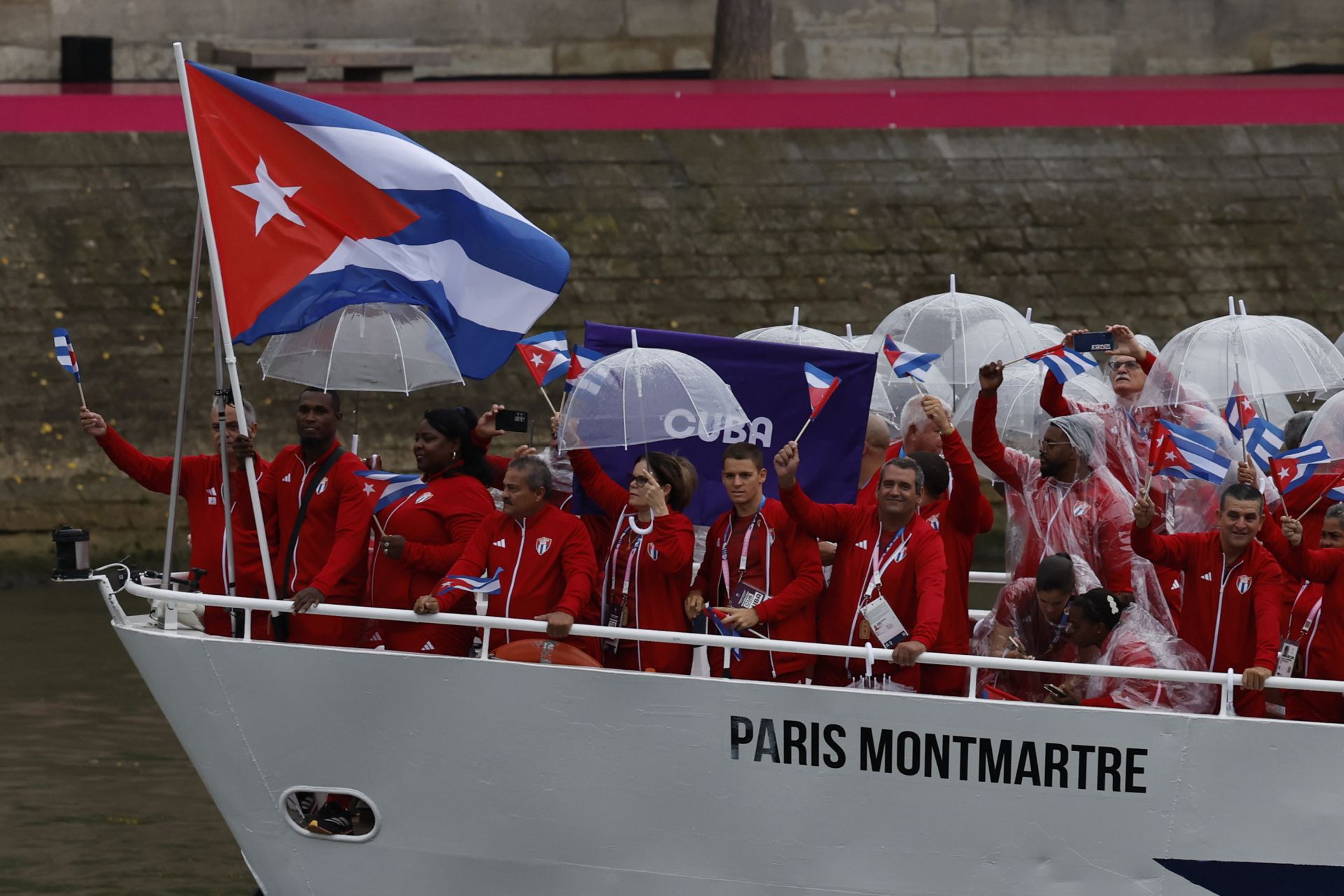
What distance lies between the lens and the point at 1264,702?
25.8ft

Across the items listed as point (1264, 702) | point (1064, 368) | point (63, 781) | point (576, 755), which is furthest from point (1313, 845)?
point (63, 781)

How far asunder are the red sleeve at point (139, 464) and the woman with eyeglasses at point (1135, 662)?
13.8 feet

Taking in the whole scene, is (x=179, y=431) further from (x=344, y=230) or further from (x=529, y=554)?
(x=529, y=554)

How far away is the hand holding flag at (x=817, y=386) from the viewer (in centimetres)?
835

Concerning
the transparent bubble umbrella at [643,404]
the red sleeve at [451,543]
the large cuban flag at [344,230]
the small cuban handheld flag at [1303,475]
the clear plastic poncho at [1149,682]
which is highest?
the large cuban flag at [344,230]

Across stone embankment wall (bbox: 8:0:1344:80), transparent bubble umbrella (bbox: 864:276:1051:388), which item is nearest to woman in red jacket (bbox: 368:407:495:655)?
transparent bubble umbrella (bbox: 864:276:1051:388)

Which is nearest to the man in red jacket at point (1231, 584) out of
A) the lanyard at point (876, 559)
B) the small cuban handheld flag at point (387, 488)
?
the lanyard at point (876, 559)

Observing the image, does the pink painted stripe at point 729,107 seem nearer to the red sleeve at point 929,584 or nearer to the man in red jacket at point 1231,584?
the red sleeve at point 929,584

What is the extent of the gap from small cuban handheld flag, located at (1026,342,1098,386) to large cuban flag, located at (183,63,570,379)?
2.19m

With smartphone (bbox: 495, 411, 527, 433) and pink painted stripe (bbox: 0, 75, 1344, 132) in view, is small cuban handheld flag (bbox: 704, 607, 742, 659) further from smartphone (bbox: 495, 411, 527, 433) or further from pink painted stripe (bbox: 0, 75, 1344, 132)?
pink painted stripe (bbox: 0, 75, 1344, 132)

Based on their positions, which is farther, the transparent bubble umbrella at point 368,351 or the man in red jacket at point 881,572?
the transparent bubble umbrella at point 368,351

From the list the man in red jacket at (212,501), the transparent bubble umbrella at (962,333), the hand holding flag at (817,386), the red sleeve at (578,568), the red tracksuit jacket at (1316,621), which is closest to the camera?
the red tracksuit jacket at (1316,621)

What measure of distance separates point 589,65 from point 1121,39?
23.8 feet

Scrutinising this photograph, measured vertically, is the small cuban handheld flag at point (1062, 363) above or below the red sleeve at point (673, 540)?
above
